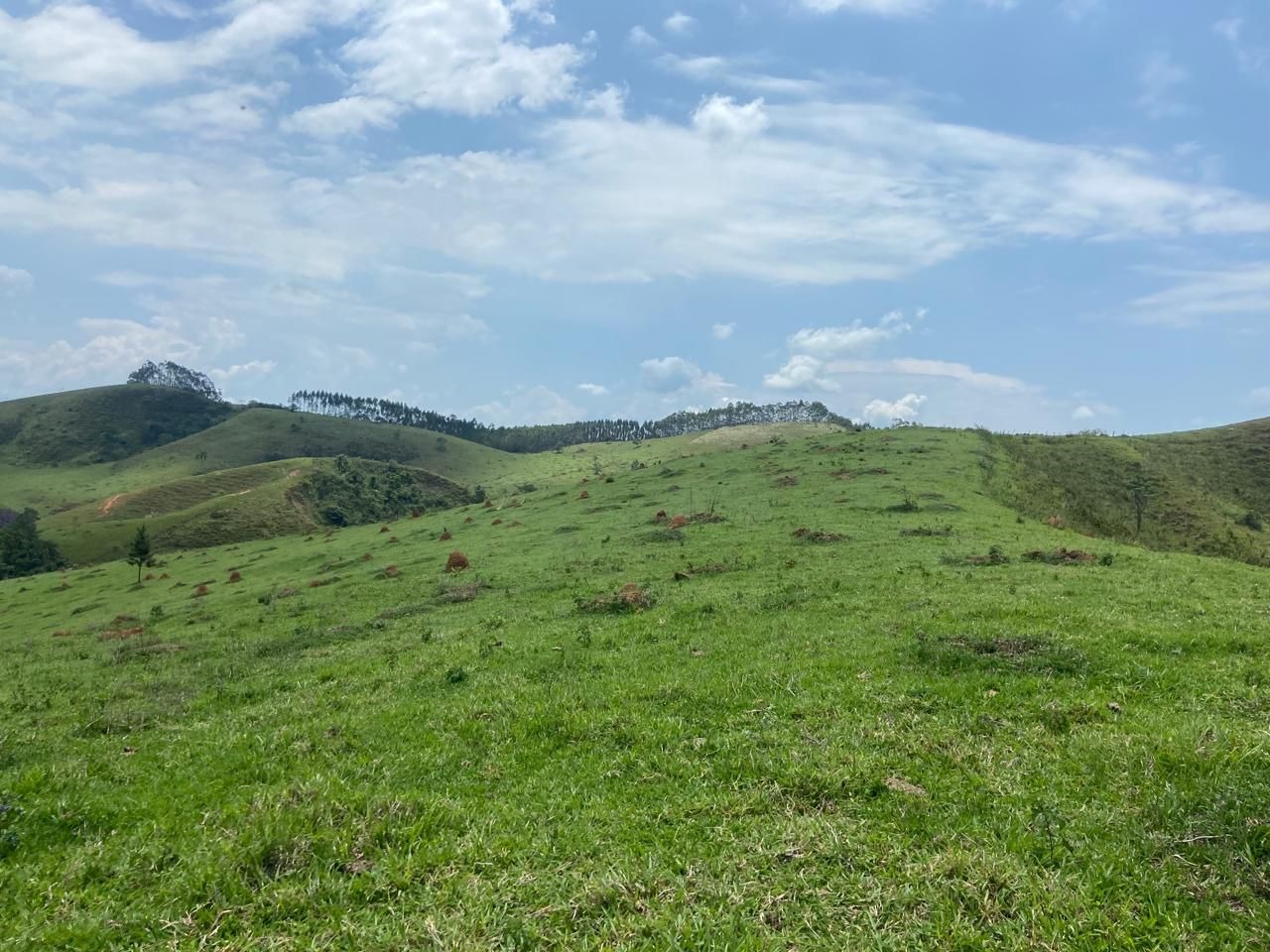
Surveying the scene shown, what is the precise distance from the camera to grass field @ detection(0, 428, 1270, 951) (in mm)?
7629

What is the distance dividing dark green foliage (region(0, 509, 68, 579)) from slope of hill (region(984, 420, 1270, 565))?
125 meters

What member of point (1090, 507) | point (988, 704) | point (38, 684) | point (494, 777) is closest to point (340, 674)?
point (494, 777)

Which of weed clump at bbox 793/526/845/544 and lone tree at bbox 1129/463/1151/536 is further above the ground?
lone tree at bbox 1129/463/1151/536

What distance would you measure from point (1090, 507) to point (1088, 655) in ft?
161

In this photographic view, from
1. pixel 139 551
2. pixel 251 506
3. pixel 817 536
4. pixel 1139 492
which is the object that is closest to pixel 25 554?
pixel 251 506

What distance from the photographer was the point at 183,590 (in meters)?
57.5

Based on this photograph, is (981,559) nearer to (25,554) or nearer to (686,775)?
(686,775)

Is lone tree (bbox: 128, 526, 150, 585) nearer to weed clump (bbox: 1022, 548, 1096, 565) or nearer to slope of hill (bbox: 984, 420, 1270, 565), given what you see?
weed clump (bbox: 1022, 548, 1096, 565)

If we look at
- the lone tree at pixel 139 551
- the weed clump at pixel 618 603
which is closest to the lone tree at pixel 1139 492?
the weed clump at pixel 618 603

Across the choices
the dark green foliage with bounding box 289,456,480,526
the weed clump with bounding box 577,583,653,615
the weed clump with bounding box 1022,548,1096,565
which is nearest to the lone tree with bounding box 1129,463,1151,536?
the weed clump with bounding box 1022,548,1096,565

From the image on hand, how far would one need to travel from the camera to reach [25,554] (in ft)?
323

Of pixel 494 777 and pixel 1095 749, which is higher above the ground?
pixel 1095 749

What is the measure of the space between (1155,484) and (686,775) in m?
69.5

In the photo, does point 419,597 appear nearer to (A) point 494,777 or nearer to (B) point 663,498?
(A) point 494,777
